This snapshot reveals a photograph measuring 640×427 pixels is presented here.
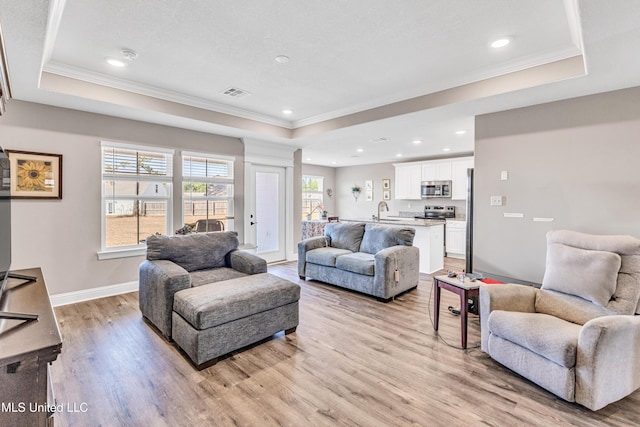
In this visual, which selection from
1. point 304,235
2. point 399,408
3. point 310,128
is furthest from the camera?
point 304,235

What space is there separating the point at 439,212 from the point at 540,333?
6225 mm

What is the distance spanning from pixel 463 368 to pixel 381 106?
3362 millimetres

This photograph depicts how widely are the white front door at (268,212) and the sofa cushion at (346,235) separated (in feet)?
4.76

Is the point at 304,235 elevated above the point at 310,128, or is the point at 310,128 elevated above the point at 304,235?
the point at 310,128

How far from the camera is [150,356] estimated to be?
8.32 feet

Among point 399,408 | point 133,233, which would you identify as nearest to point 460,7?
point 399,408

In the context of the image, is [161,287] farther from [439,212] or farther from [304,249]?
[439,212]

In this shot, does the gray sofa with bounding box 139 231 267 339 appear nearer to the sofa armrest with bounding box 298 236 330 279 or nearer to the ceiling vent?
the sofa armrest with bounding box 298 236 330 279

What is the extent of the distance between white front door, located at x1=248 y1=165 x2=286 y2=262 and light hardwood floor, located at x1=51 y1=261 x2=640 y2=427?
294 cm

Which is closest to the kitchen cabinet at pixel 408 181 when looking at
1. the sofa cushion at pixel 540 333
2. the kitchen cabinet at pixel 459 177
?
the kitchen cabinet at pixel 459 177

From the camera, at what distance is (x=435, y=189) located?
7914 mm

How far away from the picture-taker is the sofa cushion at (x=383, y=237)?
171 inches

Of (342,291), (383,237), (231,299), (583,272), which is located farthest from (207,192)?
(583,272)

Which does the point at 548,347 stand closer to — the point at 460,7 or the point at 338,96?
the point at 460,7
